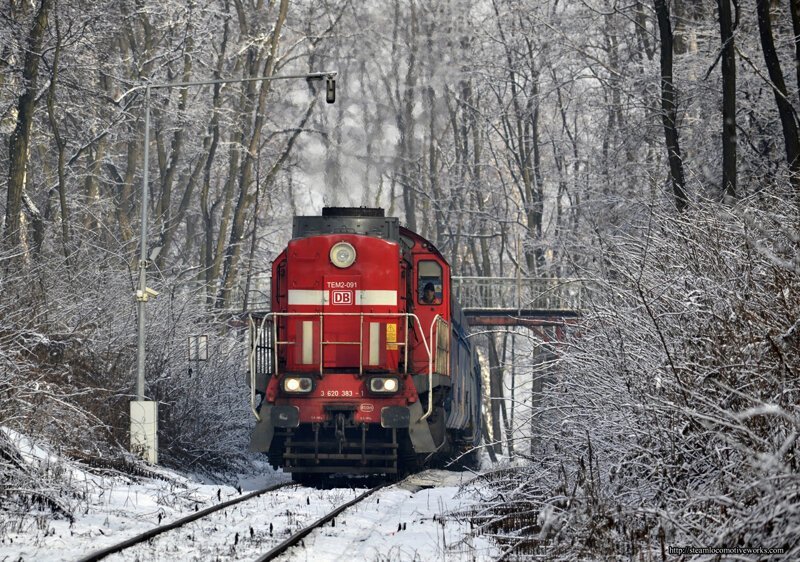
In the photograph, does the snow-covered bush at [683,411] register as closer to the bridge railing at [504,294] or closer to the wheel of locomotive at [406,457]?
the wheel of locomotive at [406,457]

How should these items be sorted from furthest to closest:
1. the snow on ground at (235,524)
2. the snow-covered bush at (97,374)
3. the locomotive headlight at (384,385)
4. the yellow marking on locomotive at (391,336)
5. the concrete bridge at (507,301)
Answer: the concrete bridge at (507,301) < the yellow marking on locomotive at (391,336) < the locomotive headlight at (384,385) < the snow-covered bush at (97,374) < the snow on ground at (235,524)

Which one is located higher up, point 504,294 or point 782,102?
point 782,102

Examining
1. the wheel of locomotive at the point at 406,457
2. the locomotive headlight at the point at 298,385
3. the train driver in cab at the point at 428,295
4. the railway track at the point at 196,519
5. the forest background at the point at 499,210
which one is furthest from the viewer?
the train driver in cab at the point at 428,295

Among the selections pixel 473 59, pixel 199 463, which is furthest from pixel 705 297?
pixel 473 59

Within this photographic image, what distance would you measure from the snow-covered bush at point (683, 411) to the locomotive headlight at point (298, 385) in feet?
14.6

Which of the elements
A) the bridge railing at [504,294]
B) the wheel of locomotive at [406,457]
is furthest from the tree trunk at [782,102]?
the bridge railing at [504,294]

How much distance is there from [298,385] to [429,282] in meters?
2.79

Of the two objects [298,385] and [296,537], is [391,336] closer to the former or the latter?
[298,385]

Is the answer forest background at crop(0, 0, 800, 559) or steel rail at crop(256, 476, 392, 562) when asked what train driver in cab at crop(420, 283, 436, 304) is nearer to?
forest background at crop(0, 0, 800, 559)

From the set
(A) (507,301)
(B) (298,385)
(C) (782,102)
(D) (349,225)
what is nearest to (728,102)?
(C) (782,102)

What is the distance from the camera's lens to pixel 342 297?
16.9m

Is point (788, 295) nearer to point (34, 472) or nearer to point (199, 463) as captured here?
point (34, 472)

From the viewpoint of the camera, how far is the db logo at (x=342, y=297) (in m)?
16.9

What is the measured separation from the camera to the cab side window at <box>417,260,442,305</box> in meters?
17.6
